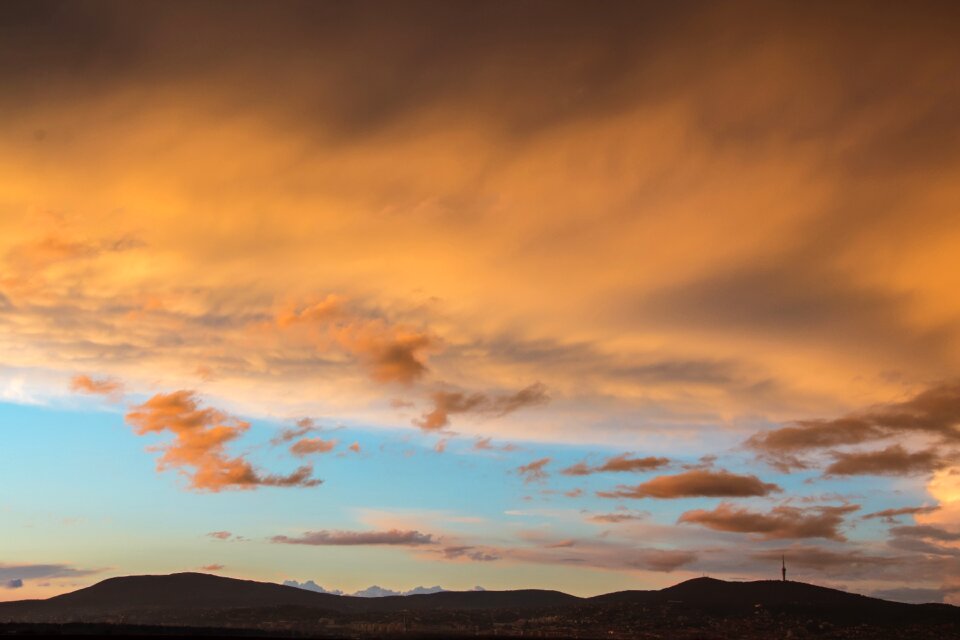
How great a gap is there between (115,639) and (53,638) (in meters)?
12.4

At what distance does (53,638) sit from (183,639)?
26.8 meters

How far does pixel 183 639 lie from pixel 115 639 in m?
14.5

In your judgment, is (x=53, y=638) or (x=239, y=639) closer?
(x=53, y=638)

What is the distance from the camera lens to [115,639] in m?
183

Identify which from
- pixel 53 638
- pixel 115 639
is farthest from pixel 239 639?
pixel 53 638

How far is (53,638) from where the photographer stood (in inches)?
6900

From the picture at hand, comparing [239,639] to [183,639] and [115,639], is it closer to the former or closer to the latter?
[183,639]

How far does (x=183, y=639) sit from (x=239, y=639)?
13.0 metres

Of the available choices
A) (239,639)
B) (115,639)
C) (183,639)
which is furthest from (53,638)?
(239,639)

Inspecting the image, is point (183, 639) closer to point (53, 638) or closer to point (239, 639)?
point (239, 639)

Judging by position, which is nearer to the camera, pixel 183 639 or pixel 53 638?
pixel 53 638

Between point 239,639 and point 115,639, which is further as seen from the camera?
point 239,639

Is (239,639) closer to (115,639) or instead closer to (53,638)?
(115,639)

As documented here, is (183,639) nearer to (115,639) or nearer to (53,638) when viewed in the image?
(115,639)
